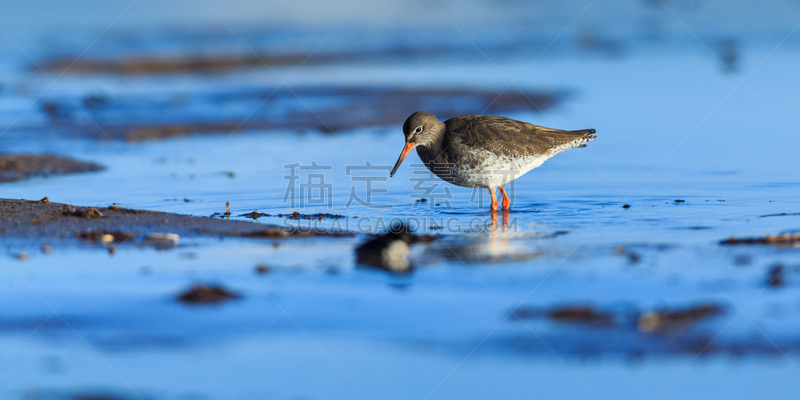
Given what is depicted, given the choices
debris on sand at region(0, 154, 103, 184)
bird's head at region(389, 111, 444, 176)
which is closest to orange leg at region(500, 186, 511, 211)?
bird's head at region(389, 111, 444, 176)

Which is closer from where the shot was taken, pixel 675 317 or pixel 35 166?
pixel 675 317

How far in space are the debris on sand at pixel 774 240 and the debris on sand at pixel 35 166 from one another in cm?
861

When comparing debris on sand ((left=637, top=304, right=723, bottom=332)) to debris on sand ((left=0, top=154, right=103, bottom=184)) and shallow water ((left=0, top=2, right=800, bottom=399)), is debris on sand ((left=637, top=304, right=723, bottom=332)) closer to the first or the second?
shallow water ((left=0, top=2, right=800, bottom=399))

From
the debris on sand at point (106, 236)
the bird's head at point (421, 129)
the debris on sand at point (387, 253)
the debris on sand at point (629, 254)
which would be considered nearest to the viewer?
the debris on sand at point (629, 254)

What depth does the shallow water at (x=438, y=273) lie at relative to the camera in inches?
169

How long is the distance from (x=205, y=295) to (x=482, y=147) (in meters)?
4.57

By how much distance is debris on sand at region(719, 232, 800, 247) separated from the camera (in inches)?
249

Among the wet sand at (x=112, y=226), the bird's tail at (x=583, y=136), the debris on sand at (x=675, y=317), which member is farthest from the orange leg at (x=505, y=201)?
the debris on sand at (x=675, y=317)

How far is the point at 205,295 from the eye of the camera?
5.43 meters

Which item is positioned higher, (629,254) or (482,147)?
(482,147)

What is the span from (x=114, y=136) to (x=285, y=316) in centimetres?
1055

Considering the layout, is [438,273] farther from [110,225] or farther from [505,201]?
[505,201]

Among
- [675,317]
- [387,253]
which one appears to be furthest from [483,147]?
[675,317]

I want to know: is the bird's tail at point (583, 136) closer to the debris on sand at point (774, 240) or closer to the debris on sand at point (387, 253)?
the debris on sand at point (774, 240)
